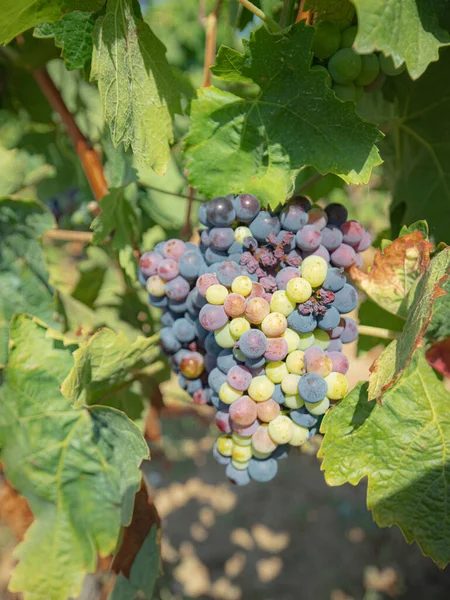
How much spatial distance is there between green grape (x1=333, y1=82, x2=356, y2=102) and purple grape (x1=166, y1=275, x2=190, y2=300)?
1.42 feet

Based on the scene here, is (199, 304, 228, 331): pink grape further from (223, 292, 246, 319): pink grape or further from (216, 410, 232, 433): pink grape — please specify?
→ (216, 410, 232, 433): pink grape

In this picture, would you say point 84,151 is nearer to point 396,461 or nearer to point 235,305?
point 235,305

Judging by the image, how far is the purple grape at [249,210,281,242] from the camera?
0.93 metres

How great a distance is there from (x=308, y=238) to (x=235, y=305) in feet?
0.55

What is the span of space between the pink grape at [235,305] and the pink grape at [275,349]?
7cm

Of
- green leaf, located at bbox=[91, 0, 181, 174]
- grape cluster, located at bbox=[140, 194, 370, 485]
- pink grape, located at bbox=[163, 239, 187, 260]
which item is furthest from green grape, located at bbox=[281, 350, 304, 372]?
green leaf, located at bbox=[91, 0, 181, 174]

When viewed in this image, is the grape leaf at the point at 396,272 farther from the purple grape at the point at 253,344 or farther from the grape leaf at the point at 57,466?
the grape leaf at the point at 57,466

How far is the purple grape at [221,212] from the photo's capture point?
3.08ft

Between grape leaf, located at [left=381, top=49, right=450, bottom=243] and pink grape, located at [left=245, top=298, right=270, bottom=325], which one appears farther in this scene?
grape leaf, located at [left=381, top=49, right=450, bottom=243]

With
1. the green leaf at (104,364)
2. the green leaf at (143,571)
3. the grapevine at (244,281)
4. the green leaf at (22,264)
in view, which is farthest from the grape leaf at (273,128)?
the green leaf at (143,571)

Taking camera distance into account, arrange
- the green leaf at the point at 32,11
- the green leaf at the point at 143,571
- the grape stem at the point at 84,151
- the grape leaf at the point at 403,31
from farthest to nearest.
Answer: the grape stem at the point at 84,151
the green leaf at the point at 143,571
the green leaf at the point at 32,11
the grape leaf at the point at 403,31

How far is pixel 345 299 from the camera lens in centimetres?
93

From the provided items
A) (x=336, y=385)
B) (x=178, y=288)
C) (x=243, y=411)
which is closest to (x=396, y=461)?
(x=336, y=385)

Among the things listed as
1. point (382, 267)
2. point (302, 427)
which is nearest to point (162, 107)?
point (382, 267)
